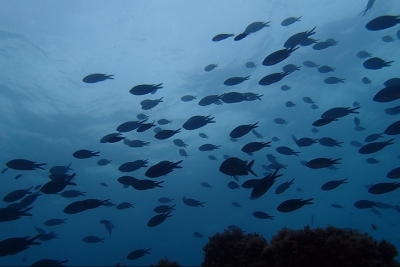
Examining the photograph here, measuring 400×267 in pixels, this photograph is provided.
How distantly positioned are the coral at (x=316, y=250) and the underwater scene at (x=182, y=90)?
249 mm

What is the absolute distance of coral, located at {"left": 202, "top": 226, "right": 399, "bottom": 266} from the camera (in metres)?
3.30

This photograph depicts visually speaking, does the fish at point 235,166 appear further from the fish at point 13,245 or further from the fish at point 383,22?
the fish at point 383,22

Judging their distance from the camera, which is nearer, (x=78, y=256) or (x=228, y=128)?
(x=228, y=128)

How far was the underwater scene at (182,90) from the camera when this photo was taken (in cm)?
830

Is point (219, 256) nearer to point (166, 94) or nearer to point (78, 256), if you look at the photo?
point (166, 94)

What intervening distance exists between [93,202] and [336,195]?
62.0 metres

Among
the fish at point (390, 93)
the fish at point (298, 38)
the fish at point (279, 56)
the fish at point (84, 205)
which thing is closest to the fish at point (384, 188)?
the fish at point (390, 93)

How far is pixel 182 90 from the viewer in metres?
25.9

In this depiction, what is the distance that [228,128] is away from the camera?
3231 centimetres

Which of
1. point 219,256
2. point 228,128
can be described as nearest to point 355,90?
point 228,128

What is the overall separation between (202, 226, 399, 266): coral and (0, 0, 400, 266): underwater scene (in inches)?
9.8

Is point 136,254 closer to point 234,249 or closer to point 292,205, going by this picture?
point 234,249

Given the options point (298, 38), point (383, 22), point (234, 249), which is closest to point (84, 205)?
point (234, 249)

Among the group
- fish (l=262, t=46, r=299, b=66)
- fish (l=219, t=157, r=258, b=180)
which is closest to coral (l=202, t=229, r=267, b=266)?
fish (l=219, t=157, r=258, b=180)
